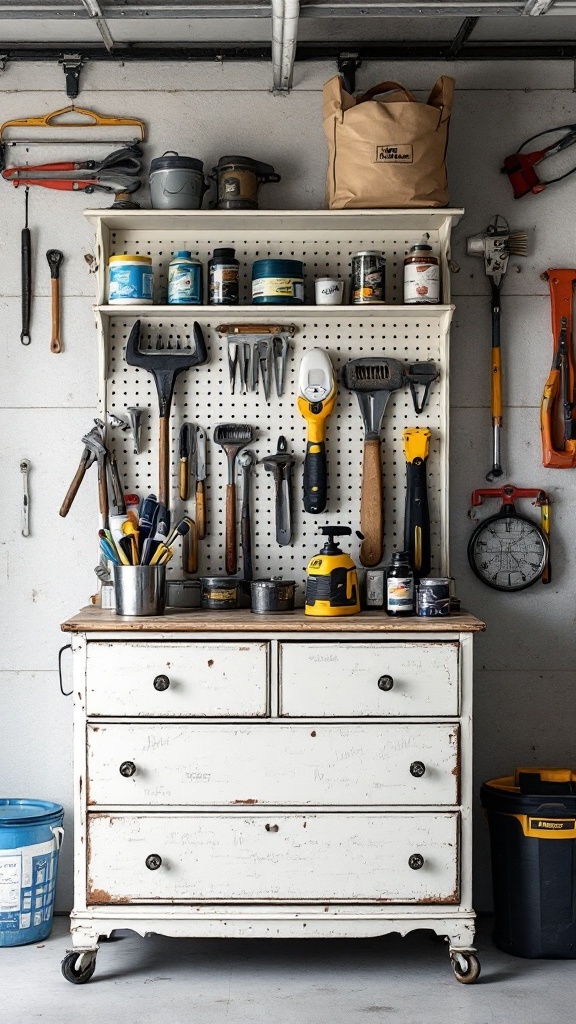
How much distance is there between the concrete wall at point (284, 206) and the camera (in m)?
3.40

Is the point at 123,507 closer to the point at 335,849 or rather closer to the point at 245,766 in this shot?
the point at 245,766

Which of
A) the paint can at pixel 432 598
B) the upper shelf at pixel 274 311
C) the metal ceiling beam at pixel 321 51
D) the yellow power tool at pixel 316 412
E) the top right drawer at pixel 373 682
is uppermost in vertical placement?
the metal ceiling beam at pixel 321 51

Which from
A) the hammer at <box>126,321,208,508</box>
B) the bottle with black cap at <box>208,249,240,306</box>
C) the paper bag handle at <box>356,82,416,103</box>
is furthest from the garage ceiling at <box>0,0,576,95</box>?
the hammer at <box>126,321,208,508</box>

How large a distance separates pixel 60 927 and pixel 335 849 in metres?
1.03

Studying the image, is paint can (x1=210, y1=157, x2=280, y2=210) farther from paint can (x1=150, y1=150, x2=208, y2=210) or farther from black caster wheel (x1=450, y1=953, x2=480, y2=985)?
black caster wheel (x1=450, y1=953, x2=480, y2=985)

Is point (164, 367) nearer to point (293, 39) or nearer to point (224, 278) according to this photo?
point (224, 278)

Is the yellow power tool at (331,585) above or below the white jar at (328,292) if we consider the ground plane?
below

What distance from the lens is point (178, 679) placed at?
2.78m

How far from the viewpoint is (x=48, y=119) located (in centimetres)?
340

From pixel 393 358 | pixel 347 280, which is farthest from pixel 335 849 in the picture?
pixel 347 280

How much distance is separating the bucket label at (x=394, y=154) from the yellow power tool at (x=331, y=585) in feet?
3.58

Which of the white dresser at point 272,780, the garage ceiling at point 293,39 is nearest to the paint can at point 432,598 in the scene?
the white dresser at point 272,780

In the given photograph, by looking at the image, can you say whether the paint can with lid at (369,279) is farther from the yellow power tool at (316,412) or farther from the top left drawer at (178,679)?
the top left drawer at (178,679)

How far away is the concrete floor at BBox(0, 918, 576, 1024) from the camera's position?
261 cm
